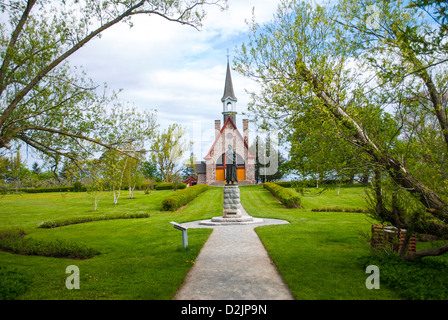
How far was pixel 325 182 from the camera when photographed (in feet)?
20.8

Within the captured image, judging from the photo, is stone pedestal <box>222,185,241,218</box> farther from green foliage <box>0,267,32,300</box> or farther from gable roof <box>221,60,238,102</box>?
gable roof <box>221,60,238,102</box>

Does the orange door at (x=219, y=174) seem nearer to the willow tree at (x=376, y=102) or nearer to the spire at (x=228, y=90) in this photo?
the spire at (x=228, y=90)

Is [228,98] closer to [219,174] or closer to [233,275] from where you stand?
[219,174]

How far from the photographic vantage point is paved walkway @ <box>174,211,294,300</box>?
17.3 ft

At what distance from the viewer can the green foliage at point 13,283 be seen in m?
5.30

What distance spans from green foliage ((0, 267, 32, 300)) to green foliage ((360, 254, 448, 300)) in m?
6.61

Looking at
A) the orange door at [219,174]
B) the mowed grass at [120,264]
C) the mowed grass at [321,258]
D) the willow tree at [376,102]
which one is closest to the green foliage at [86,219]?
the mowed grass at [120,264]

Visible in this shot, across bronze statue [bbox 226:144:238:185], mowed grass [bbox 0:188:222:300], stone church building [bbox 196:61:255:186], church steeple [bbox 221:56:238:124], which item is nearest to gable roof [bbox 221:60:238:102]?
church steeple [bbox 221:56:238:124]

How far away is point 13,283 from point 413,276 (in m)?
7.34

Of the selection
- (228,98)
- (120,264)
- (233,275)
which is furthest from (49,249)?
(228,98)
